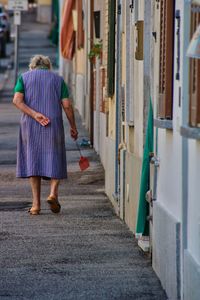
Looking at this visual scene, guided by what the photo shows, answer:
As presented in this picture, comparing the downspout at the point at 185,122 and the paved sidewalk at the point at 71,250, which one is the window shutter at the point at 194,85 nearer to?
the downspout at the point at 185,122

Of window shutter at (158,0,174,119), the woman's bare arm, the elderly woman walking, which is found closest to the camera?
window shutter at (158,0,174,119)

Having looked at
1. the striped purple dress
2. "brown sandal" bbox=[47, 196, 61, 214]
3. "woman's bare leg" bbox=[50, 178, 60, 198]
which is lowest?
"brown sandal" bbox=[47, 196, 61, 214]

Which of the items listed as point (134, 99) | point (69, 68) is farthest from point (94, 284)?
point (69, 68)

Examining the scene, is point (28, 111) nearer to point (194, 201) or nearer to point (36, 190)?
point (36, 190)

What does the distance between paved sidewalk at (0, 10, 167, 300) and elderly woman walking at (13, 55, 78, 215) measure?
1.41ft

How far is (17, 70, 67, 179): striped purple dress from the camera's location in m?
15.4

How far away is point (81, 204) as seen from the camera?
53.7 ft

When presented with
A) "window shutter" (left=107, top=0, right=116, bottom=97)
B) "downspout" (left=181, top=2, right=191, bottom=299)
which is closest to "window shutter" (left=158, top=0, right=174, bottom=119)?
"downspout" (left=181, top=2, right=191, bottom=299)

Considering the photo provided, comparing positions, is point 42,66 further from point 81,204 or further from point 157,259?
point 157,259

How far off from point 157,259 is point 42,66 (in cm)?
489

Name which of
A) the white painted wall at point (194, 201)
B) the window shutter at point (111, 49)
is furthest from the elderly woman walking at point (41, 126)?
the white painted wall at point (194, 201)

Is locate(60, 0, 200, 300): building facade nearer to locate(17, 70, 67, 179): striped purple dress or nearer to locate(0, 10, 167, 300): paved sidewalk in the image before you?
locate(0, 10, 167, 300): paved sidewalk

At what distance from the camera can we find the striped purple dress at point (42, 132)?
1543cm

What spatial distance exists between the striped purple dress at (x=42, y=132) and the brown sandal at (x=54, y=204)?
280 millimetres
